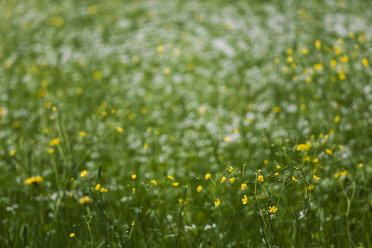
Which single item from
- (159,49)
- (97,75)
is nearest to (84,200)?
(97,75)

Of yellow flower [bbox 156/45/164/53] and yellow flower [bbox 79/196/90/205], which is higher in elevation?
yellow flower [bbox 79/196/90/205]

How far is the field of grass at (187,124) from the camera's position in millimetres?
2057

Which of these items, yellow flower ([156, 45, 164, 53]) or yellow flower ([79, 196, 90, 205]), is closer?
yellow flower ([79, 196, 90, 205])

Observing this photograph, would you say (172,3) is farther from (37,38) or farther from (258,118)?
(258,118)

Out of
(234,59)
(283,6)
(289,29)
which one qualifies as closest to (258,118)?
(234,59)

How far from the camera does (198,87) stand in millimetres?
5066

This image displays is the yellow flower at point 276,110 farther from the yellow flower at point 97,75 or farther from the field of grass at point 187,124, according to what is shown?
the yellow flower at point 97,75

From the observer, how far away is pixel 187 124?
13.3ft

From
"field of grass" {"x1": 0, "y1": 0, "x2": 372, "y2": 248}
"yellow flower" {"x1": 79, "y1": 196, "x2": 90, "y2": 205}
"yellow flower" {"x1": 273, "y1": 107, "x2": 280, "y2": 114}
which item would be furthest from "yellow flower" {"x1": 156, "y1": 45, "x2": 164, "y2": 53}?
"yellow flower" {"x1": 79, "y1": 196, "x2": 90, "y2": 205}

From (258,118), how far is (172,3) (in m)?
6.36

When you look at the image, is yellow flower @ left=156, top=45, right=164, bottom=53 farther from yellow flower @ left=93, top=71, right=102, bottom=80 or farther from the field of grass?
yellow flower @ left=93, top=71, right=102, bottom=80

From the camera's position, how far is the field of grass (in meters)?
2.06

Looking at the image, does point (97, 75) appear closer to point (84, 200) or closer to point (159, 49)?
point (159, 49)

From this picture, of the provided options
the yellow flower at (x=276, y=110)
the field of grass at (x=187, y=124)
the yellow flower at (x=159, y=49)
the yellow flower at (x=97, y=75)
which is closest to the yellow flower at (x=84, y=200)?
the field of grass at (x=187, y=124)
